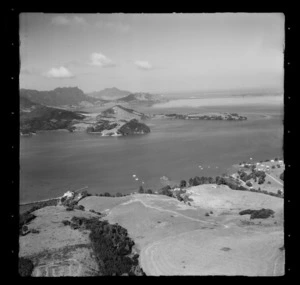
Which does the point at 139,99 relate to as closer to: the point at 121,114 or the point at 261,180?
the point at 121,114

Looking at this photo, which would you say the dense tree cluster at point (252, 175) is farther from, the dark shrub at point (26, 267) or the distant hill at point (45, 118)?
the dark shrub at point (26, 267)

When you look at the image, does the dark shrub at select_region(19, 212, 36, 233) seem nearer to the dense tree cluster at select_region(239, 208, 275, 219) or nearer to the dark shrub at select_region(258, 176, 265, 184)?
the dense tree cluster at select_region(239, 208, 275, 219)

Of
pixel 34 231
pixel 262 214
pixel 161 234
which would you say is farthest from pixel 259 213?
pixel 34 231

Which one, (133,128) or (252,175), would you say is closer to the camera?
(133,128)

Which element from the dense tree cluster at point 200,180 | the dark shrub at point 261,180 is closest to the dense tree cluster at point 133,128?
the dense tree cluster at point 200,180

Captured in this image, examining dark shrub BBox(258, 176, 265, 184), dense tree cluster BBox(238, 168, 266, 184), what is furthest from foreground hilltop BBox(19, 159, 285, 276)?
dense tree cluster BBox(238, 168, 266, 184)
